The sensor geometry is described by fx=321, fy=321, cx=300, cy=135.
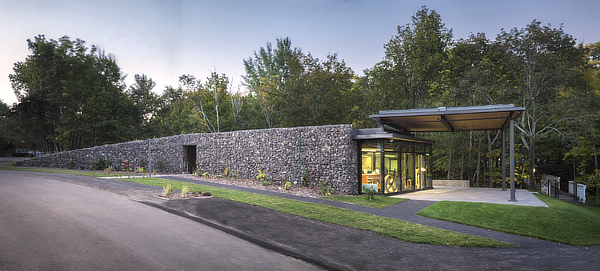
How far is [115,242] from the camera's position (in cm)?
594

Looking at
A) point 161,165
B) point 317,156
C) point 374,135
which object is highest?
point 374,135

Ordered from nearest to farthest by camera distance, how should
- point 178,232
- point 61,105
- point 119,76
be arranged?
point 178,232 < point 61,105 < point 119,76

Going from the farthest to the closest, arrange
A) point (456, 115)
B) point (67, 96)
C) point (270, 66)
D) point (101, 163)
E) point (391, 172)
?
point (270, 66)
point (67, 96)
point (101, 163)
point (391, 172)
point (456, 115)

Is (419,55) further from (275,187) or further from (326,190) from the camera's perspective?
(275,187)

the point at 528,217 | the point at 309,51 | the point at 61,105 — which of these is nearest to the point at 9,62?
the point at 61,105

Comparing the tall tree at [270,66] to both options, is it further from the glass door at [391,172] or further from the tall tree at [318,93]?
the glass door at [391,172]

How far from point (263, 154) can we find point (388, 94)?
11.4 m

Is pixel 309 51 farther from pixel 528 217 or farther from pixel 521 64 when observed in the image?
pixel 528 217

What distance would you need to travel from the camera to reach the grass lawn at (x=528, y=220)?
7.93 meters

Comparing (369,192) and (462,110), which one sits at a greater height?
(462,110)

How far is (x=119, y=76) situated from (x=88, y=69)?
3823 millimetres

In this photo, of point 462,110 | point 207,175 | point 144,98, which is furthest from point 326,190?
point 144,98

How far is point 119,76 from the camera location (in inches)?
1618

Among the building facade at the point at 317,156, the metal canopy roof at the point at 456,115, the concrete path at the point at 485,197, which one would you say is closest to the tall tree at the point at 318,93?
the building facade at the point at 317,156
